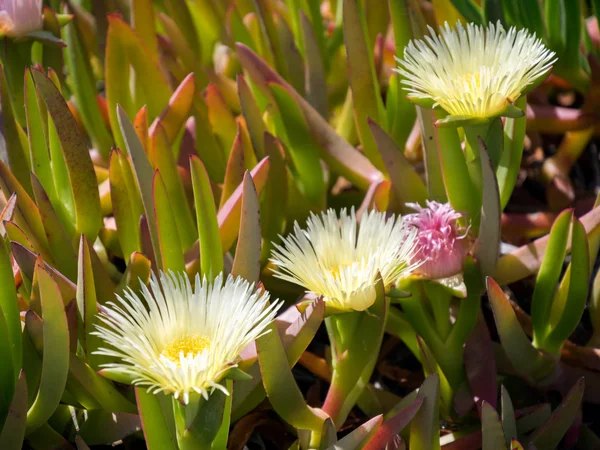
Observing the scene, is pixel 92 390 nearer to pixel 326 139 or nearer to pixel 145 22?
pixel 326 139

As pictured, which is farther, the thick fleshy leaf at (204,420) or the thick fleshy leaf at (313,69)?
the thick fleshy leaf at (313,69)

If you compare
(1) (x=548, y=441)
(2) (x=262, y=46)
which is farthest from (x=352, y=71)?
(1) (x=548, y=441)

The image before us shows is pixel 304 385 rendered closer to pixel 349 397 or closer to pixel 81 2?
pixel 349 397

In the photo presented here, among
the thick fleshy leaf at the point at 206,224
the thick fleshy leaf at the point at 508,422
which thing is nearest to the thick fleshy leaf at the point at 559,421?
the thick fleshy leaf at the point at 508,422

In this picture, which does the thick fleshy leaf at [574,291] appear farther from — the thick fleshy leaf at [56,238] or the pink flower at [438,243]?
the thick fleshy leaf at [56,238]

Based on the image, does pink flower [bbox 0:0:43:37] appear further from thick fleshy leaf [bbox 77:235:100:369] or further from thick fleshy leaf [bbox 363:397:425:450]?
thick fleshy leaf [bbox 363:397:425:450]

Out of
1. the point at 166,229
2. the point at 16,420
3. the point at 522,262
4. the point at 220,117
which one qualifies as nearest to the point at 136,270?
the point at 166,229
